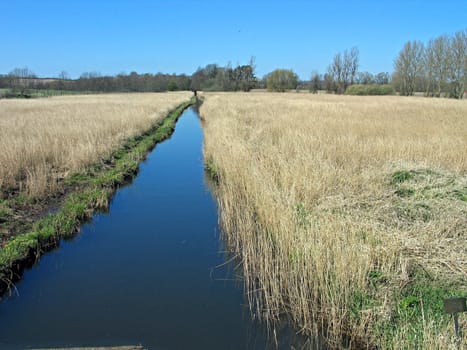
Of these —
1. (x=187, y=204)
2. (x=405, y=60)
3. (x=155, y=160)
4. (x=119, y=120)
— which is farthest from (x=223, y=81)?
(x=187, y=204)

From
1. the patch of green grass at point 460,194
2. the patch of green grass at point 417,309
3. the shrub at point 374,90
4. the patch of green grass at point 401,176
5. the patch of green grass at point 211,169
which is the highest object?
the shrub at point 374,90

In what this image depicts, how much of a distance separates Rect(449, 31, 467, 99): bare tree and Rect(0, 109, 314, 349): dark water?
174 ft

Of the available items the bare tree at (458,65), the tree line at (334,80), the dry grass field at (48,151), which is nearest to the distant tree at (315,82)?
the tree line at (334,80)

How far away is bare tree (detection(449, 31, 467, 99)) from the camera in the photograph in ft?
154

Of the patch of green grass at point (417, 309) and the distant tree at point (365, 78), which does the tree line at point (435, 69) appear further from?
the patch of green grass at point (417, 309)

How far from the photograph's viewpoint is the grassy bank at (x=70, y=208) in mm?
4921

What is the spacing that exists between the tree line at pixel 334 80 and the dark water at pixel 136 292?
53.6 metres

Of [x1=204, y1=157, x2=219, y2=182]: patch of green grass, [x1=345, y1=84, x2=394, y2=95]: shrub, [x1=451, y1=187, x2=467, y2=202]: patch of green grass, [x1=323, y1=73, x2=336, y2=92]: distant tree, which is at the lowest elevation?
[x1=204, y1=157, x2=219, y2=182]: patch of green grass

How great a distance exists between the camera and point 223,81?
74.1m

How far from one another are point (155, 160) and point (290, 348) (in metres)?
10.6

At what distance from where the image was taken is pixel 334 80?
72.6 meters

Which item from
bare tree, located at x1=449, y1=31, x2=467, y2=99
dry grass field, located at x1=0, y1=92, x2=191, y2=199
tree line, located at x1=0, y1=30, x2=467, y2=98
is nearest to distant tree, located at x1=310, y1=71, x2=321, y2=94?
→ tree line, located at x1=0, y1=30, x2=467, y2=98

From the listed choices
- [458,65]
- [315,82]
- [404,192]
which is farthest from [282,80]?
[404,192]

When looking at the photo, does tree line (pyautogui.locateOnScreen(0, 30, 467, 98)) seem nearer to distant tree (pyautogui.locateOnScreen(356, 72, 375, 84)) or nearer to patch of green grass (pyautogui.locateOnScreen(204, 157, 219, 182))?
distant tree (pyautogui.locateOnScreen(356, 72, 375, 84))
